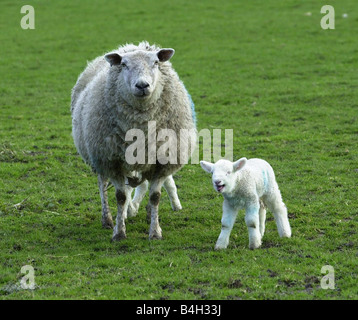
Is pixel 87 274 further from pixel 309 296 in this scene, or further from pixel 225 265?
pixel 309 296

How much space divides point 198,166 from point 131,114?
4.05m

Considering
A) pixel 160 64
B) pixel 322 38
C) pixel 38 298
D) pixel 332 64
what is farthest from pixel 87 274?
pixel 322 38

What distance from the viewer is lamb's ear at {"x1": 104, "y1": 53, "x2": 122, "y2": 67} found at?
7.67m

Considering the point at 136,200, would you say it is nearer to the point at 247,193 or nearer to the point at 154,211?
the point at 154,211

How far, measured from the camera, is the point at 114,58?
773 cm

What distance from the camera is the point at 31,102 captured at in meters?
16.3

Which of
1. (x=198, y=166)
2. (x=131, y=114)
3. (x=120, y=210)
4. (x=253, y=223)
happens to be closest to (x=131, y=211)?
(x=120, y=210)

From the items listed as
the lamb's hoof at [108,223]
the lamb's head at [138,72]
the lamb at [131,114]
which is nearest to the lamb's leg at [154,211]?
the lamb at [131,114]

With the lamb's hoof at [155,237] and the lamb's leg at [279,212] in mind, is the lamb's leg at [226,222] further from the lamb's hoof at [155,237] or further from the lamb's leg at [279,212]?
Result: the lamb's hoof at [155,237]

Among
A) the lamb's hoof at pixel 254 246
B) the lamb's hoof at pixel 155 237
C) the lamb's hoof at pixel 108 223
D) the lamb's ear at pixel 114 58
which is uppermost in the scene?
the lamb's ear at pixel 114 58

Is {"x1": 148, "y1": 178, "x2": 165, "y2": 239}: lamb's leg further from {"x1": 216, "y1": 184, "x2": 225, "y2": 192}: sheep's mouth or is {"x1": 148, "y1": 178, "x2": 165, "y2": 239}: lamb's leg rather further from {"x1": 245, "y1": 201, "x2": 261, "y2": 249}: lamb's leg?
{"x1": 216, "y1": 184, "x2": 225, "y2": 192}: sheep's mouth

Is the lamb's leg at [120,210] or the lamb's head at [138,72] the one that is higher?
the lamb's head at [138,72]

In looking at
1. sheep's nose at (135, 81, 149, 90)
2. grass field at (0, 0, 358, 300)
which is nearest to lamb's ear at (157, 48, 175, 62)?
sheep's nose at (135, 81, 149, 90)

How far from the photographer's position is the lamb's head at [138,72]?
Result: 7.31m
